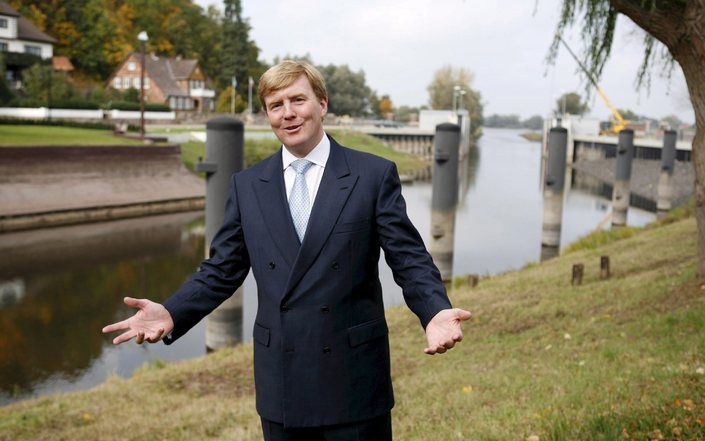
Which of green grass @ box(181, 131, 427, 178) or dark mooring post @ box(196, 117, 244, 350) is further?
green grass @ box(181, 131, 427, 178)

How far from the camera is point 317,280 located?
309 centimetres

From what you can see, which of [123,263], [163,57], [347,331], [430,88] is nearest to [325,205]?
[347,331]

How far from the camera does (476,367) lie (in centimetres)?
798

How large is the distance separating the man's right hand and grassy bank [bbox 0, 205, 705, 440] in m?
2.68

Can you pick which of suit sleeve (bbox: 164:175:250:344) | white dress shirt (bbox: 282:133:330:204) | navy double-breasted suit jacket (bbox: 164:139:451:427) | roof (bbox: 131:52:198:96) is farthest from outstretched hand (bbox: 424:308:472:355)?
roof (bbox: 131:52:198:96)

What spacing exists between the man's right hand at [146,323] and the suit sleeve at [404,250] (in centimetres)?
101

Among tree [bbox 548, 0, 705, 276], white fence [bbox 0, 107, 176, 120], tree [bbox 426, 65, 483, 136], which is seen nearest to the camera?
tree [bbox 548, 0, 705, 276]

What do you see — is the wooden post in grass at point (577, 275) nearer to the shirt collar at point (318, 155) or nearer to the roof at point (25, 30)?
the shirt collar at point (318, 155)

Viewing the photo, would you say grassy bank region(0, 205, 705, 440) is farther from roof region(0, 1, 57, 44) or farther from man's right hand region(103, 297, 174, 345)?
roof region(0, 1, 57, 44)

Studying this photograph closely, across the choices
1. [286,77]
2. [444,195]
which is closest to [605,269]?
[444,195]

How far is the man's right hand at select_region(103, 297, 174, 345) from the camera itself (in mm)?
3111

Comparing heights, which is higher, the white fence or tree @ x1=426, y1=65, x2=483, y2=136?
tree @ x1=426, y1=65, x2=483, y2=136

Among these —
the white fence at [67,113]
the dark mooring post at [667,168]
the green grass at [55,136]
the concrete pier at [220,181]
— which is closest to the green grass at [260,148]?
the green grass at [55,136]

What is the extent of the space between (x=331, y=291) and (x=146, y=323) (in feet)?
2.68
